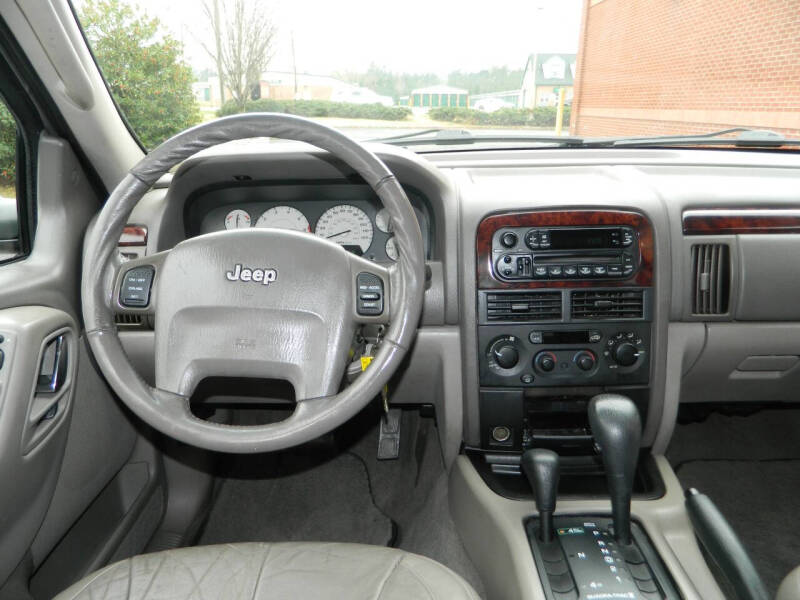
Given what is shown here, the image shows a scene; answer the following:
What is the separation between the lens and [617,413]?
4.94ft

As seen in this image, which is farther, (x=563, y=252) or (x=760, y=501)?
(x=760, y=501)

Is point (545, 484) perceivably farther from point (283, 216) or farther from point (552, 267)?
point (283, 216)

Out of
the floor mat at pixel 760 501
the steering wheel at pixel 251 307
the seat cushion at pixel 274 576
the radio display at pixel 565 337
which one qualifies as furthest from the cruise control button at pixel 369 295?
the floor mat at pixel 760 501

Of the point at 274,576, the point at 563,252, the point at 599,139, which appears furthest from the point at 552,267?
the point at 274,576

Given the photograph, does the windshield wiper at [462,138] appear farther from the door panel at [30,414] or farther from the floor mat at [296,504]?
the floor mat at [296,504]

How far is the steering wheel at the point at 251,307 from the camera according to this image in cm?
128

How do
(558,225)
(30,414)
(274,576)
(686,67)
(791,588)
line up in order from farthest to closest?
(686,67), (558,225), (30,414), (274,576), (791,588)

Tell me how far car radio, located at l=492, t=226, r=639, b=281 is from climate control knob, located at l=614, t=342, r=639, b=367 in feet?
0.66

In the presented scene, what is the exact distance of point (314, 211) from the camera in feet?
6.62

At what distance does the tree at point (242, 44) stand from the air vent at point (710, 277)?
137 centimetres

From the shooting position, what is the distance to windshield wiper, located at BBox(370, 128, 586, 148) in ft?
6.81

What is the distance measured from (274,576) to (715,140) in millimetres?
1948

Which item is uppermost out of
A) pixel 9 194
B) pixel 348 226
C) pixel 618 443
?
pixel 9 194

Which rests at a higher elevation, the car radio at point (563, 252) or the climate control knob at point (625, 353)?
the car radio at point (563, 252)
